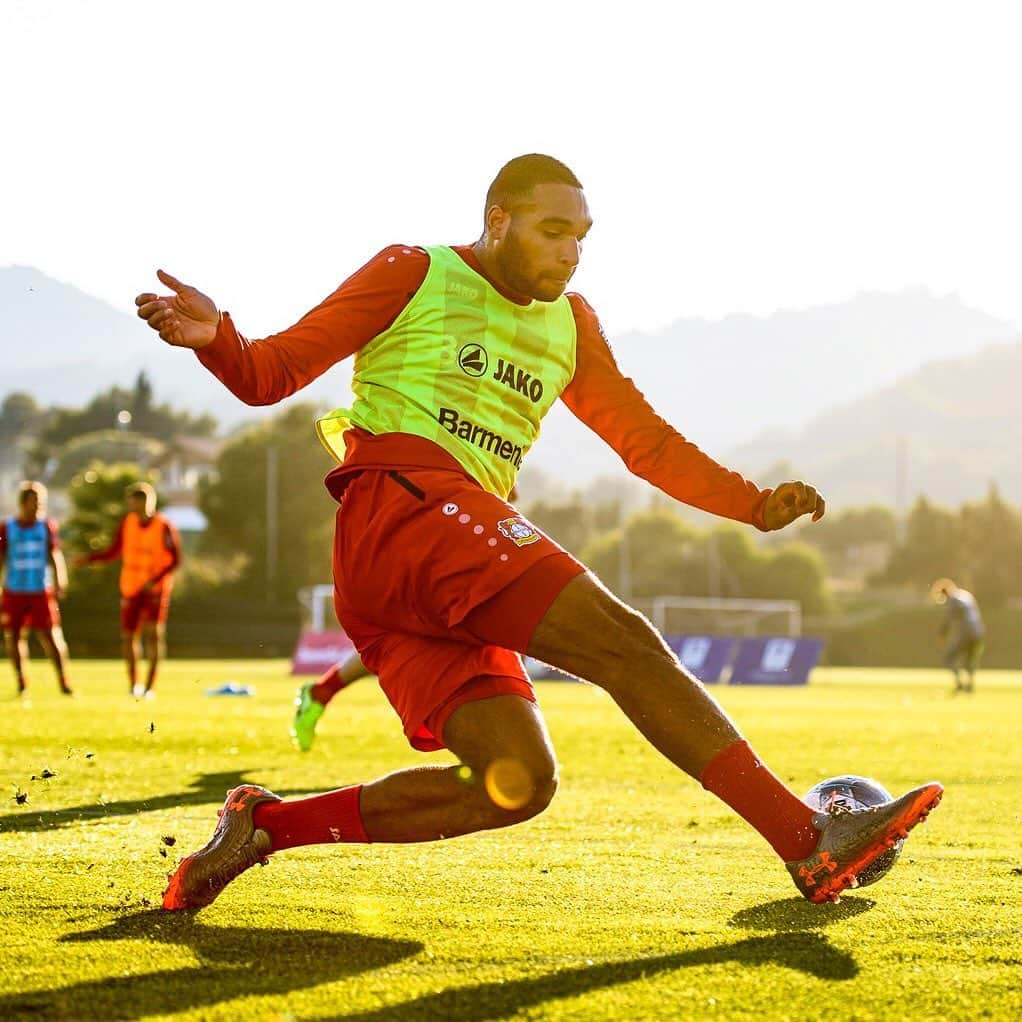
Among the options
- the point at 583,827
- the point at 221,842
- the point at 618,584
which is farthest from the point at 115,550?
the point at 618,584

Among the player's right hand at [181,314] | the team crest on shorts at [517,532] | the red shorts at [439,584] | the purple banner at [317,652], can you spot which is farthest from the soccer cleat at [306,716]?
the purple banner at [317,652]

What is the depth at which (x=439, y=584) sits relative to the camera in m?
3.93

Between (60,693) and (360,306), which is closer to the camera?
(360,306)

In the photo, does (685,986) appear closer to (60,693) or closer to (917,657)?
(60,693)

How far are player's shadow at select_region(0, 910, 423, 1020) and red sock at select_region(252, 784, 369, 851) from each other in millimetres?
295

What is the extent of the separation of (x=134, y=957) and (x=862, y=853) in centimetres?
A: 172

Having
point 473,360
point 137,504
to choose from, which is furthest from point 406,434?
point 137,504

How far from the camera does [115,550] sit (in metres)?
16.9

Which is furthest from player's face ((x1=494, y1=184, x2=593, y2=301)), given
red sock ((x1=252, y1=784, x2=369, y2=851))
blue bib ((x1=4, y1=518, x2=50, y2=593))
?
blue bib ((x1=4, y1=518, x2=50, y2=593))

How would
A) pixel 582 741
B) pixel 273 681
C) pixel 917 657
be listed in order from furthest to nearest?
pixel 917 657 < pixel 273 681 < pixel 582 741

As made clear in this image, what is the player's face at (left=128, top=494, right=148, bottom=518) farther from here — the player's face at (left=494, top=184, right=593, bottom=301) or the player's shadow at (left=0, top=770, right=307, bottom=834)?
the player's face at (left=494, top=184, right=593, bottom=301)

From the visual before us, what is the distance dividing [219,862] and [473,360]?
1.50m

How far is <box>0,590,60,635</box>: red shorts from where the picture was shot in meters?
16.7

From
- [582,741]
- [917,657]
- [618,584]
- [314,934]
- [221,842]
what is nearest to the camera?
[314,934]
